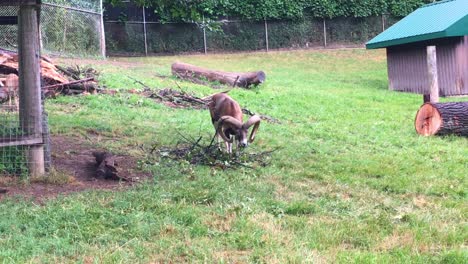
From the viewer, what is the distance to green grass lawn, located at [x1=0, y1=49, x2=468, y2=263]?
4.98 m

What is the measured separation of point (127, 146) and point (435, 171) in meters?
4.66

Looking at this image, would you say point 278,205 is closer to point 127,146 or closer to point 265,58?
point 127,146

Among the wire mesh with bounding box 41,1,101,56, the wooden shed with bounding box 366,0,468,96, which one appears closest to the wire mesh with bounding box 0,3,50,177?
the wire mesh with bounding box 41,1,101,56

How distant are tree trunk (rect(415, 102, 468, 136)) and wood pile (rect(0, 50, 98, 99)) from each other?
7.89 m

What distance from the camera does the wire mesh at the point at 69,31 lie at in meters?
20.6

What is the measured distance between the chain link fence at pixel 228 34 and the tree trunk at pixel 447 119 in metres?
19.4

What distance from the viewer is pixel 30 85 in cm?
749

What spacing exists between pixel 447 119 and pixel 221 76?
9.17 m

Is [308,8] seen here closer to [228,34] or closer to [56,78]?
[228,34]

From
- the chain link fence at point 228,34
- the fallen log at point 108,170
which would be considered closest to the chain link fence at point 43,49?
the fallen log at point 108,170

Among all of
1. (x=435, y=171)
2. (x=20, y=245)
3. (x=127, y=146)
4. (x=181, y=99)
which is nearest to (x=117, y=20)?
(x=181, y=99)

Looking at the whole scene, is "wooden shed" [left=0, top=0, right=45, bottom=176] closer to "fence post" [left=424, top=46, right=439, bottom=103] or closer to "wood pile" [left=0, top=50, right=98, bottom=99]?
"wood pile" [left=0, top=50, right=98, bottom=99]

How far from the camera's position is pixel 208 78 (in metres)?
19.6

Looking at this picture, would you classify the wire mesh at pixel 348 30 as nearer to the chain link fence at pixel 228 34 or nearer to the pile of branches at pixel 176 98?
the chain link fence at pixel 228 34
